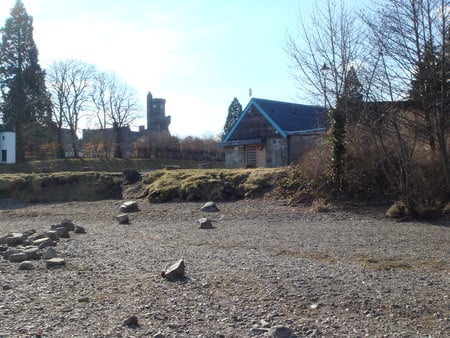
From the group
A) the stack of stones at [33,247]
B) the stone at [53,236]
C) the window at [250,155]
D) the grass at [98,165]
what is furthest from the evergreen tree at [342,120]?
the grass at [98,165]

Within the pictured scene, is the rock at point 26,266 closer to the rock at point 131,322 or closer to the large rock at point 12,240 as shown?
the large rock at point 12,240

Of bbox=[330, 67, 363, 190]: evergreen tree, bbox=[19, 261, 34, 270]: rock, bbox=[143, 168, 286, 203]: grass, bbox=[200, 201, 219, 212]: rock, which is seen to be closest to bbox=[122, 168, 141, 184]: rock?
bbox=[143, 168, 286, 203]: grass

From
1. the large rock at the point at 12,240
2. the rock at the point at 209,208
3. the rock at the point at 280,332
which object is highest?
the rock at the point at 209,208

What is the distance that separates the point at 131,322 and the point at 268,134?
2562 centimetres

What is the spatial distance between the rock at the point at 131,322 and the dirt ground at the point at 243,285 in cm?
4

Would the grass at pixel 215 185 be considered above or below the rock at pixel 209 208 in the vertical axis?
above

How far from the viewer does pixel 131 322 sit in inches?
205

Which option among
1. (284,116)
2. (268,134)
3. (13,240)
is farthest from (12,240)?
(284,116)

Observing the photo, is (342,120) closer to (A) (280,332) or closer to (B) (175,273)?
(B) (175,273)

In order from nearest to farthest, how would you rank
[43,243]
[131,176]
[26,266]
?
1. [26,266]
2. [43,243]
3. [131,176]

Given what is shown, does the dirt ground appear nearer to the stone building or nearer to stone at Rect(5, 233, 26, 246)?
stone at Rect(5, 233, 26, 246)

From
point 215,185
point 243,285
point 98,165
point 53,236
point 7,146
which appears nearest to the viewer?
point 243,285

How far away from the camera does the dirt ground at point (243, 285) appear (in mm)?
5137

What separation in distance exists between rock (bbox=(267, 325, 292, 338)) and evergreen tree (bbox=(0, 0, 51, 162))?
45.9 m
